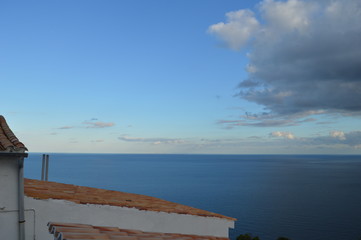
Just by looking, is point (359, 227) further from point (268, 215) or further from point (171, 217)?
point (171, 217)

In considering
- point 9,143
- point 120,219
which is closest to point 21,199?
point 9,143

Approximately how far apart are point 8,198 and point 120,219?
3.25 m

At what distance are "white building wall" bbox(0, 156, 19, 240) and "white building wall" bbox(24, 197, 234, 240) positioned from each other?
41 centimetres

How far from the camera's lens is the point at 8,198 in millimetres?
7809

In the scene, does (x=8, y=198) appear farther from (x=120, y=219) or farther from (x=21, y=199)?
(x=120, y=219)

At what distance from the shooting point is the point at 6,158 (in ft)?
25.3

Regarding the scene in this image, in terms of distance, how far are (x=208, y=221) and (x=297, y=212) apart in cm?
6950

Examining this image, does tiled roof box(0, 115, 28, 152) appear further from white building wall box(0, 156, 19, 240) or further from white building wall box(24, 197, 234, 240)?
white building wall box(24, 197, 234, 240)

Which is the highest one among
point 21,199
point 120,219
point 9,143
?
point 9,143

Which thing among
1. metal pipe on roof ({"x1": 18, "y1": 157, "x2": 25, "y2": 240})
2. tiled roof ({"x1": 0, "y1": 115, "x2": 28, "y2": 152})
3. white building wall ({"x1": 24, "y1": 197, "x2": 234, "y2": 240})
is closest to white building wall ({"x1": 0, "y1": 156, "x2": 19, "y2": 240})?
metal pipe on roof ({"x1": 18, "y1": 157, "x2": 25, "y2": 240})

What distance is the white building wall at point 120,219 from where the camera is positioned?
27.9 ft

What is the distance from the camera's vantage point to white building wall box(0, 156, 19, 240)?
770 cm

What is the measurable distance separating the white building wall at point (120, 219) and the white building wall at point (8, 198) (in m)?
0.41

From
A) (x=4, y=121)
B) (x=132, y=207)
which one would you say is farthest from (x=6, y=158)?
(x=132, y=207)
